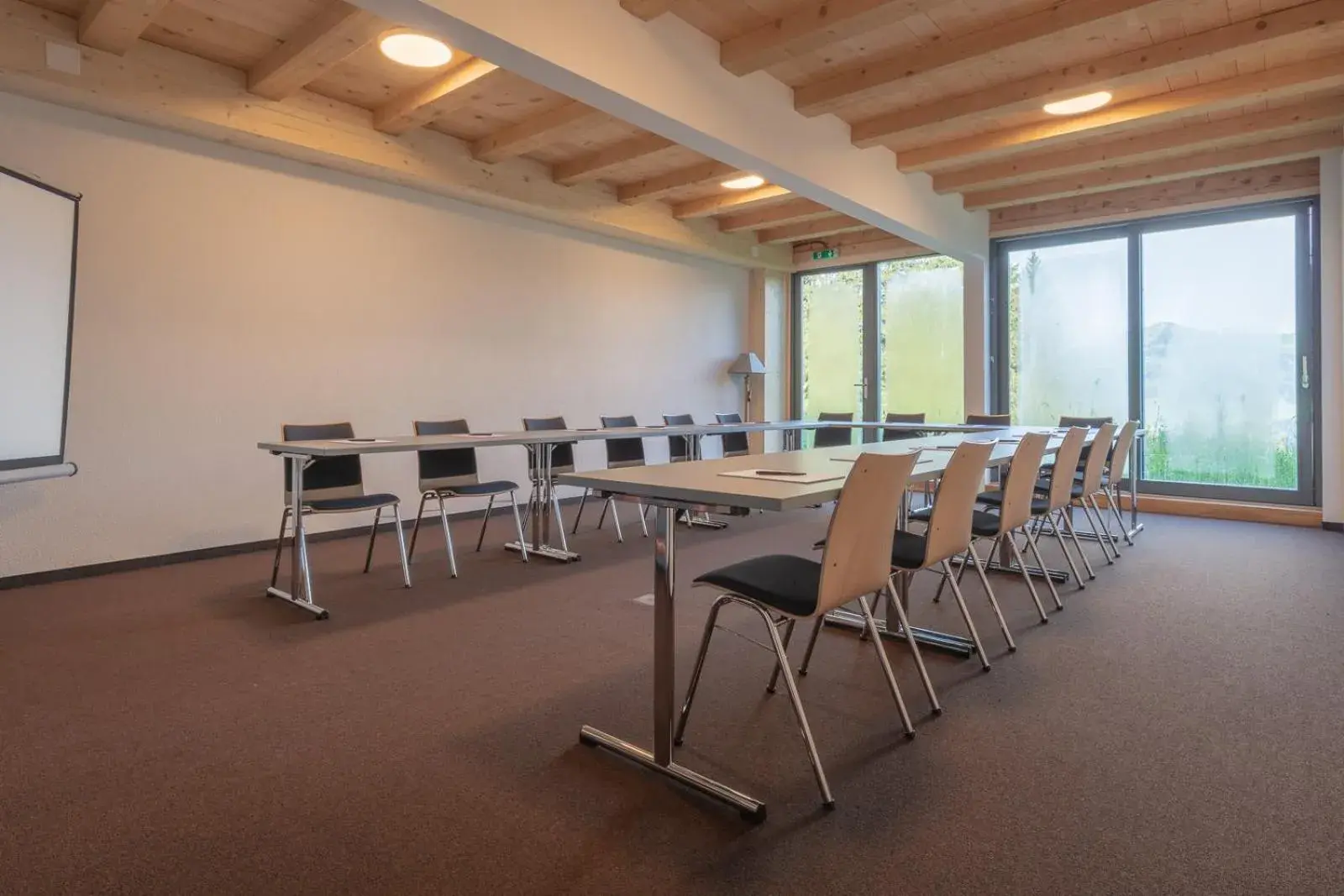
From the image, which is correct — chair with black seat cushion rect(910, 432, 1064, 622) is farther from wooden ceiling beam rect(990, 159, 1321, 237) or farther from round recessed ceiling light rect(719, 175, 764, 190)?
wooden ceiling beam rect(990, 159, 1321, 237)

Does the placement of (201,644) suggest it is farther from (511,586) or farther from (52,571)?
(52,571)

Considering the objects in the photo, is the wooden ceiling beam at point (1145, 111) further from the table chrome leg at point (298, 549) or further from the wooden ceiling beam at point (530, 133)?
the table chrome leg at point (298, 549)

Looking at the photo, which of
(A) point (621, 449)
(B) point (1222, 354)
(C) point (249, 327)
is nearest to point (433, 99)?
(C) point (249, 327)

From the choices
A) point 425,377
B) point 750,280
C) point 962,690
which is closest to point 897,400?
point 750,280

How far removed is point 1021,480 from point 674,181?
4397mm

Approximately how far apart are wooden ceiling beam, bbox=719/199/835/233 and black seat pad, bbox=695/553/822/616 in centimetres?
546

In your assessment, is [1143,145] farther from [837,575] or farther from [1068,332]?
[837,575]

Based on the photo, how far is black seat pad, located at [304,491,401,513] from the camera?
153 inches

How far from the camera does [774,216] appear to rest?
759cm

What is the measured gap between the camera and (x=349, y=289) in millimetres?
5527

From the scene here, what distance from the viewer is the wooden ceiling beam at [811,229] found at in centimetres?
775

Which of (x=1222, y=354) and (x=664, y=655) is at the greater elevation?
(x=1222, y=354)

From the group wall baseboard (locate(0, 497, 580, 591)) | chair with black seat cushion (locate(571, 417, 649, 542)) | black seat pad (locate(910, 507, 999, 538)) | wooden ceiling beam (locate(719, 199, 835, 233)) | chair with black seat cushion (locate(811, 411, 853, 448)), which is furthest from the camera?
wooden ceiling beam (locate(719, 199, 835, 233))

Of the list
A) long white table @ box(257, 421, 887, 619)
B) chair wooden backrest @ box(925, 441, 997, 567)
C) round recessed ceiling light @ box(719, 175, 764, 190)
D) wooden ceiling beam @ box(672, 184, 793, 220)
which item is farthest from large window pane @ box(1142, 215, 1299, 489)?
chair wooden backrest @ box(925, 441, 997, 567)
